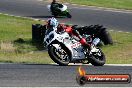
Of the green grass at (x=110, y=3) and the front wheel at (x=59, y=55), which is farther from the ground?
the front wheel at (x=59, y=55)

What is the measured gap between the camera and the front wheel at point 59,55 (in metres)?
12.5

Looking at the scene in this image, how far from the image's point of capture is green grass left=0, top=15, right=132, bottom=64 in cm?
1741

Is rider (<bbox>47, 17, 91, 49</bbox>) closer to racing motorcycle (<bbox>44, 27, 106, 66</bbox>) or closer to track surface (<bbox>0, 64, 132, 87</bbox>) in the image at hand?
racing motorcycle (<bbox>44, 27, 106, 66</bbox>)

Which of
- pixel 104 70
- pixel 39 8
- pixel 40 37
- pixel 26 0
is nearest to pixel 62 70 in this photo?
pixel 104 70

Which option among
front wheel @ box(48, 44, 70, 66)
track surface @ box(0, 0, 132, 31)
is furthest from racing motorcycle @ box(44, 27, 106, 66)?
track surface @ box(0, 0, 132, 31)

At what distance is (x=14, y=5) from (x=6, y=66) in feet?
81.1

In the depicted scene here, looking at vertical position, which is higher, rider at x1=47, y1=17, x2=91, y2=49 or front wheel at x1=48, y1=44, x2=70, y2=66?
rider at x1=47, y1=17, x2=91, y2=49

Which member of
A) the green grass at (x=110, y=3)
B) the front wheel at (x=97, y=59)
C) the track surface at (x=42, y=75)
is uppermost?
the track surface at (x=42, y=75)

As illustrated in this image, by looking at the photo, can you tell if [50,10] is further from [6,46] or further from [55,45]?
[55,45]

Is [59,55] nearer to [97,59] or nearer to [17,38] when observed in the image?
[97,59]

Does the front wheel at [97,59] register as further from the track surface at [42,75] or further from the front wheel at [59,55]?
the track surface at [42,75]

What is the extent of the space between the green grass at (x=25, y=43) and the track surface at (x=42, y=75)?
449cm

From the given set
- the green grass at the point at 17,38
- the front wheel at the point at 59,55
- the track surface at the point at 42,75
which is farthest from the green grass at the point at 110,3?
the track surface at the point at 42,75

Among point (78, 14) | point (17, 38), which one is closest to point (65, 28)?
point (17, 38)
